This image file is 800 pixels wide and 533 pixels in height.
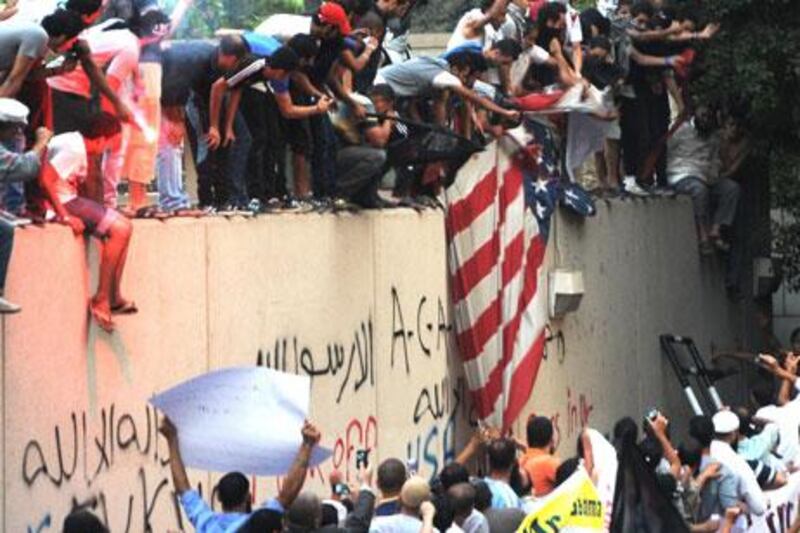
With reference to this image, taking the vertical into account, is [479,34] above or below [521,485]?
above

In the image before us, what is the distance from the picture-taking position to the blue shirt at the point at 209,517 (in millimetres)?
11969

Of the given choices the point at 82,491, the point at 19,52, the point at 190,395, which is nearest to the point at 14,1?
the point at 19,52

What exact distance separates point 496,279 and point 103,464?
260 inches

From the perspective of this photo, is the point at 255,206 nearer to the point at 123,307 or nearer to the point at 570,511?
the point at 123,307

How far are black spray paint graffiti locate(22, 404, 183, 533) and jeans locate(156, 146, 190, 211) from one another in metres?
1.65

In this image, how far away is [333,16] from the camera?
17.3 meters

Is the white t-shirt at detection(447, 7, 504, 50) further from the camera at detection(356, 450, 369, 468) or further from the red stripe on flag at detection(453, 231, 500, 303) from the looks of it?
the camera at detection(356, 450, 369, 468)

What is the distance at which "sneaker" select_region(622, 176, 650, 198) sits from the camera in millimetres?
25462

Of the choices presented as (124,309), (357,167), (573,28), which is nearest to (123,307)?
(124,309)

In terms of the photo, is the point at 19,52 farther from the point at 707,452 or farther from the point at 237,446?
the point at 707,452

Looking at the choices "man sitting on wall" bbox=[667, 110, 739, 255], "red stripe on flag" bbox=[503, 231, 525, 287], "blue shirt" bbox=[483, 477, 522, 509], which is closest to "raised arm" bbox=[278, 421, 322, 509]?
"blue shirt" bbox=[483, 477, 522, 509]

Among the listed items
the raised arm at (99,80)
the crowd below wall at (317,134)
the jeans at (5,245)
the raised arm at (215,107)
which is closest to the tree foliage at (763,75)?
the crowd below wall at (317,134)

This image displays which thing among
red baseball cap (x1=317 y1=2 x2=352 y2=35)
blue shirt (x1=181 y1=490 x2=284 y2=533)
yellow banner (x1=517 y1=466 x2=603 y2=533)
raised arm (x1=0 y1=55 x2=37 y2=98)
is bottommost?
yellow banner (x1=517 y1=466 x2=603 y2=533)

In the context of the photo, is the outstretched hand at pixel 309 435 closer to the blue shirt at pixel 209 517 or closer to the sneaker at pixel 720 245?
the blue shirt at pixel 209 517
